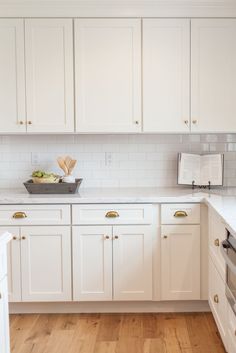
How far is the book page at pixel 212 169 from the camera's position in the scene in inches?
146

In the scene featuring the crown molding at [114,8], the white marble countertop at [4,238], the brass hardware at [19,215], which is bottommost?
the brass hardware at [19,215]

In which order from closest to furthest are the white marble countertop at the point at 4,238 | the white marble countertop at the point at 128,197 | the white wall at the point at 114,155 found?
1. the white marble countertop at the point at 4,238
2. the white marble countertop at the point at 128,197
3. the white wall at the point at 114,155

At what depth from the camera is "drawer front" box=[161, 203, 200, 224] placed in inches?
130

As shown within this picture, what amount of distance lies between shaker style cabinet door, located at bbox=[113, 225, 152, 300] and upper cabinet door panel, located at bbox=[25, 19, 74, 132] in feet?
3.06

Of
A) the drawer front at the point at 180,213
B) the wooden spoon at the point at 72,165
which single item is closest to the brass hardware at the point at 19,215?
the wooden spoon at the point at 72,165

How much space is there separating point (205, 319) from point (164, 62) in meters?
1.95

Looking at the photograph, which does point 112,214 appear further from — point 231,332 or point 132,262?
point 231,332

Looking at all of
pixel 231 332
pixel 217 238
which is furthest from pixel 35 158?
pixel 231 332

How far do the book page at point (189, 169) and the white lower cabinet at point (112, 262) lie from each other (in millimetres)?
662

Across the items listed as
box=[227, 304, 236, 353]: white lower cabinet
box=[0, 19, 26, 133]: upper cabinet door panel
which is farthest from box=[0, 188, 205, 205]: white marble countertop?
box=[227, 304, 236, 353]: white lower cabinet

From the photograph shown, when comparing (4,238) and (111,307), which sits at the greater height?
(4,238)

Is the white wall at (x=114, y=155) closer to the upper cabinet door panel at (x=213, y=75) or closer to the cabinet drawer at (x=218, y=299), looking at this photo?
the upper cabinet door panel at (x=213, y=75)

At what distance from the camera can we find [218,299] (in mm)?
2801

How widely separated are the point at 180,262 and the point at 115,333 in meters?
0.70
